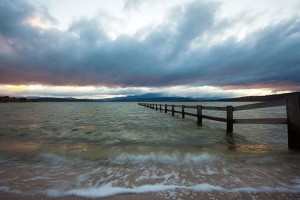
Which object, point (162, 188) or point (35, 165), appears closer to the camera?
point (162, 188)

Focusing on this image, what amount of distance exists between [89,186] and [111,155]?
1.98m

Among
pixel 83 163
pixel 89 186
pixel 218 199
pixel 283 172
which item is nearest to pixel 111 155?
pixel 83 163

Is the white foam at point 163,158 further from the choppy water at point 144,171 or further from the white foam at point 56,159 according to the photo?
the white foam at point 56,159

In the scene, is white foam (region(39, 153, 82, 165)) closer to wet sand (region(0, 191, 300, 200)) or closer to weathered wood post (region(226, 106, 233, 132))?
wet sand (region(0, 191, 300, 200))

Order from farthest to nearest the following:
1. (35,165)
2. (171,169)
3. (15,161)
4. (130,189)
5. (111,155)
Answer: (111,155), (15,161), (35,165), (171,169), (130,189)

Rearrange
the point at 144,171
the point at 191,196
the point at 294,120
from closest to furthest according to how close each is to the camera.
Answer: the point at 191,196
the point at 144,171
the point at 294,120

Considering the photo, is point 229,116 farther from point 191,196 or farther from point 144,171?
point 191,196

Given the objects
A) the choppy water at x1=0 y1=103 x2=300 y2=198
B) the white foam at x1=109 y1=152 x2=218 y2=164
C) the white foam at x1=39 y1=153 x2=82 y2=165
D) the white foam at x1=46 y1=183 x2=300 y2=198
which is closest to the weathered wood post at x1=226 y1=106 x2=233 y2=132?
the choppy water at x1=0 y1=103 x2=300 y2=198

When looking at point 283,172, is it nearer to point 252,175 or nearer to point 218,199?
point 252,175

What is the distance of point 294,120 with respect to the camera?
476 centimetres

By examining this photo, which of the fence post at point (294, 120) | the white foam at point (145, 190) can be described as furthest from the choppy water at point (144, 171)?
the fence post at point (294, 120)

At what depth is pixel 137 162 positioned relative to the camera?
4121mm

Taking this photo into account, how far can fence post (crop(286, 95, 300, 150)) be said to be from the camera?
469 cm

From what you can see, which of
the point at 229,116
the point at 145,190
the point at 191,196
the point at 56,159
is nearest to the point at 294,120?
the point at 229,116
